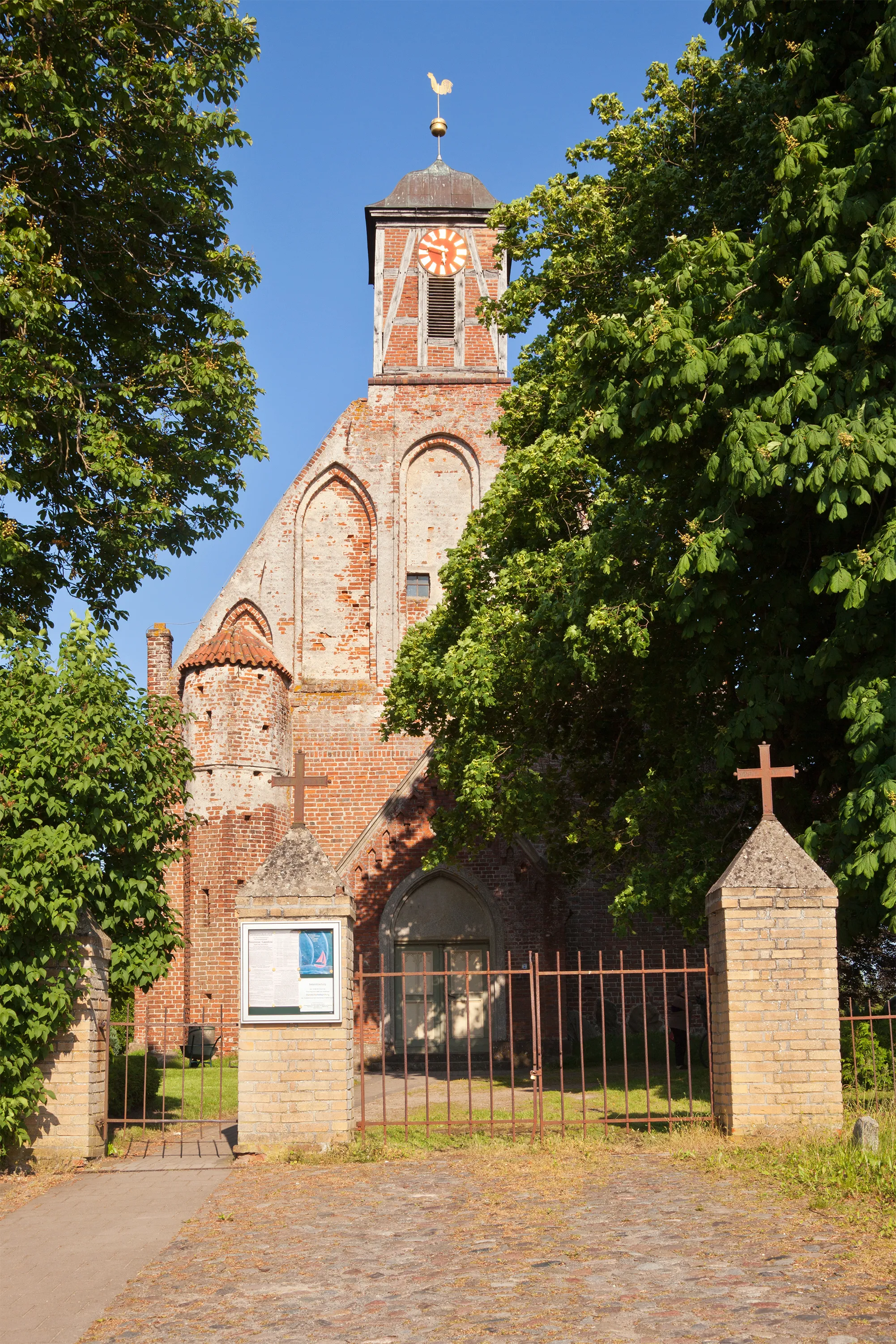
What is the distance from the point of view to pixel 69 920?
9523mm

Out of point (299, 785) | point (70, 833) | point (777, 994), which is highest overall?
point (299, 785)

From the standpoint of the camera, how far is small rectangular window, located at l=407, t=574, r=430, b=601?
26.4m

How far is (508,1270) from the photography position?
6.12 metres

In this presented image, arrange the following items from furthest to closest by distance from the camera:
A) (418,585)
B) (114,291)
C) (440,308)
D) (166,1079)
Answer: (440,308) < (418,585) < (166,1079) < (114,291)

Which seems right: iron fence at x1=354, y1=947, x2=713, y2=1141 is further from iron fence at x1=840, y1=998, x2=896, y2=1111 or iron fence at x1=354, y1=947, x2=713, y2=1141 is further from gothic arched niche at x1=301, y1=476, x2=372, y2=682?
gothic arched niche at x1=301, y1=476, x2=372, y2=682

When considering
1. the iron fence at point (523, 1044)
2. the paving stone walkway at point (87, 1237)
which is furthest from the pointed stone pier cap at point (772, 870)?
the paving stone walkway at point (87, 1237)

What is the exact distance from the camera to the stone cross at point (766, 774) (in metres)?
9.85

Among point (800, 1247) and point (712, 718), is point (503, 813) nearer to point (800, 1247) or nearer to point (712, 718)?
point (712, 718)

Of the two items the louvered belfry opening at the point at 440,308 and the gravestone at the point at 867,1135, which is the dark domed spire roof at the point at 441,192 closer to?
the louvered belfry opening at the point at 440,308

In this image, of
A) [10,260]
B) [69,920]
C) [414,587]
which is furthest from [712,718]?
[414,587]

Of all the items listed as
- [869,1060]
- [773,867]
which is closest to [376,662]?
[869,1060]

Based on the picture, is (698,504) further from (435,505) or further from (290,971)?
(435,505)

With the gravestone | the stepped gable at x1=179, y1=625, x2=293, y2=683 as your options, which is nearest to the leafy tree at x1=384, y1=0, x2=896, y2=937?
the gravestone

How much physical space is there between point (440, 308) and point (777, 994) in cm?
2260
